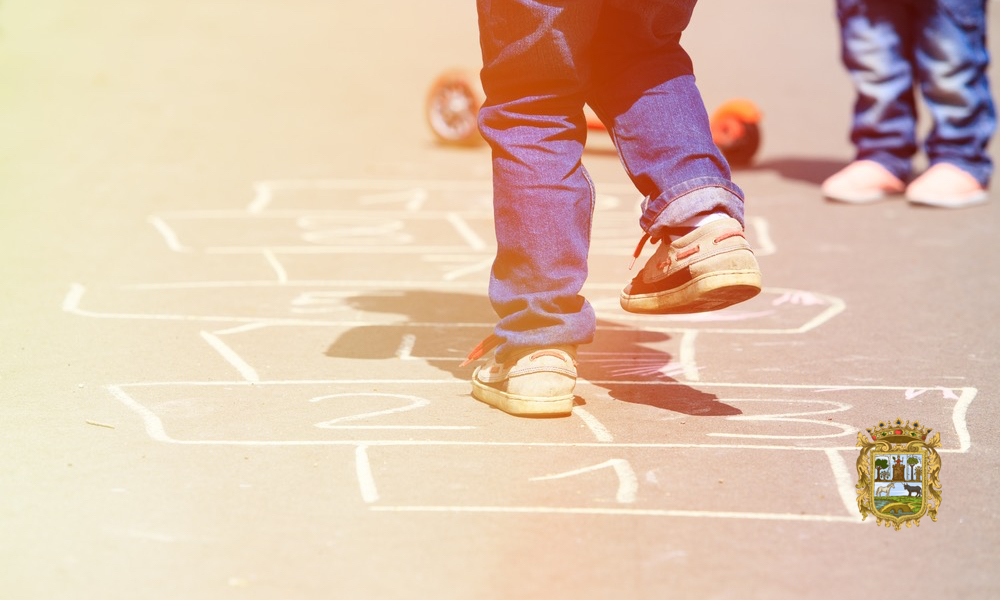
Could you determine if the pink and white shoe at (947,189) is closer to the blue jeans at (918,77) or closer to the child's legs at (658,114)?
the blue jeans at (918,77)

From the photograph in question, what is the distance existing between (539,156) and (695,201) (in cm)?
32

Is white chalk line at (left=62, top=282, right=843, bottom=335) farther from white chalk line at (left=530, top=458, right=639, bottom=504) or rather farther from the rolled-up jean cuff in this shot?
white chalk line at (left=530, top=458, right=639, bottom=504)

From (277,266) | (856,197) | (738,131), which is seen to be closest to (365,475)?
(277,266)

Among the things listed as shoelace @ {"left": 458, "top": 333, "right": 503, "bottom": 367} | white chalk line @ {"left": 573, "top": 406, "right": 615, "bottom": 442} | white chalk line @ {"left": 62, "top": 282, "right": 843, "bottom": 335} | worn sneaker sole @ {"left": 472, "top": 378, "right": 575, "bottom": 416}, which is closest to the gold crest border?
white chalk line @ {"left": 573, "top": 406, "right": 615, "bottom": 442}

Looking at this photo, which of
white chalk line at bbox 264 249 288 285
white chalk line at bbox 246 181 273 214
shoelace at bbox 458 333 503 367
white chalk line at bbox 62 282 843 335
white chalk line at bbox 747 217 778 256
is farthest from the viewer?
white chalk line at bbox 246 181 273 214

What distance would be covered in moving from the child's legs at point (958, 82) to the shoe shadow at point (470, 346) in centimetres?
267

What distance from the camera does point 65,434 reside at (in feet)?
8.64

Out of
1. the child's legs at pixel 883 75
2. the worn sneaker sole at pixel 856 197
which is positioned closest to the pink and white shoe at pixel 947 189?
the worn sneaker sole at pixel 856 197

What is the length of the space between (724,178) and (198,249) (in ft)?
7.61

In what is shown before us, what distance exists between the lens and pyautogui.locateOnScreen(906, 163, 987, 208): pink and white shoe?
5.51 meters

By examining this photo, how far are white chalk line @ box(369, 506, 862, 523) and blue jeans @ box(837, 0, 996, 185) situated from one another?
150 inches

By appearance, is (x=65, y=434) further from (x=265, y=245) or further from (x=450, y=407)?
(x=265, y=245)

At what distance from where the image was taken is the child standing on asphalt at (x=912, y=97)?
5.61 m

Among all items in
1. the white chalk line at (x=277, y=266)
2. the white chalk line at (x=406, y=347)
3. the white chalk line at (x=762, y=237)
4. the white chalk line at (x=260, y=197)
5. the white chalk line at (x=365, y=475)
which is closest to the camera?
the white chalk line at (x=365, y=475)
